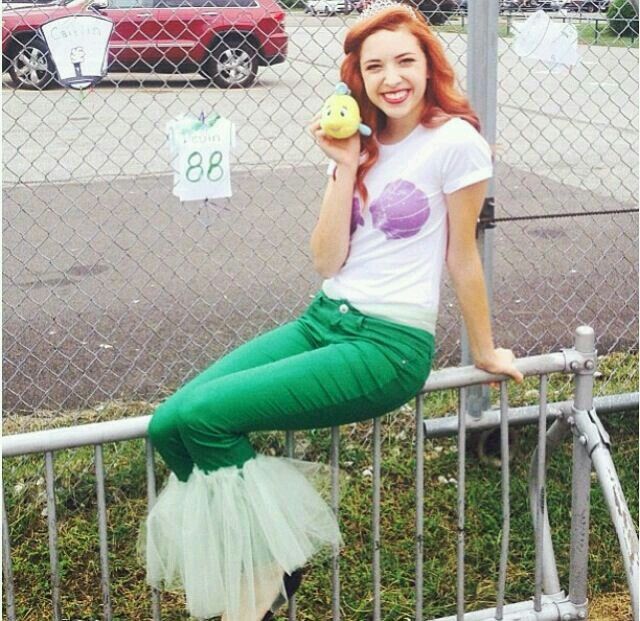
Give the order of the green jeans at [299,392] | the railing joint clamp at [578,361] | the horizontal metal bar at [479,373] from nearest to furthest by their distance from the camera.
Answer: the green jeans at [299,392], the horizontal metal bar at [479,373], the railing joint clamp at [578,361]

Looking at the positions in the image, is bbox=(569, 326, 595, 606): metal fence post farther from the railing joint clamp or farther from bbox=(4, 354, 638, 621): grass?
bbox=(4, 354, 638, 621): grass

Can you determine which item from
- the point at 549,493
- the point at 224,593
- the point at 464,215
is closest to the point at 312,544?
the point at 224,593

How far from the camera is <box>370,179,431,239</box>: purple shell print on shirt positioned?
2221 mm

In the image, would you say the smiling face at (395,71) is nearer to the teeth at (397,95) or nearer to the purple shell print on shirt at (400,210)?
the teeth at (397,95)

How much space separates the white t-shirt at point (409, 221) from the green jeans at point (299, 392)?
2.1 inches

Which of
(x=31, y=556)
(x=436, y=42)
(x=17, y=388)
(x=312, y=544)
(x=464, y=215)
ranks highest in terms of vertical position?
(x=436, y=42)

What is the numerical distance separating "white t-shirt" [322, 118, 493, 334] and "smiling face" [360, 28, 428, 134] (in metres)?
0.09

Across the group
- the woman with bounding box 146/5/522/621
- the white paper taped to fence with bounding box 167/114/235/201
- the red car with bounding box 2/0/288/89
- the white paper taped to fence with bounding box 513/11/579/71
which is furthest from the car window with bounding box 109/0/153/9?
the woman with bounding box 146/5/522/621

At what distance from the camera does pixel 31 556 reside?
316cm

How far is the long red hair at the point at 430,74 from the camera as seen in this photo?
222 cm

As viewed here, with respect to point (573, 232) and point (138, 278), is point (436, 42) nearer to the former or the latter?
point (138, 278)

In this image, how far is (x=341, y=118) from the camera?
2.18 m

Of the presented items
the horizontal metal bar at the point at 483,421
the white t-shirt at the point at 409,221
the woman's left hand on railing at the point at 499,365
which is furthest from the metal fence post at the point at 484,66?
the white t-shirt at the point at 409,221

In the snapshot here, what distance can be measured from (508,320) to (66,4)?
103 inches
